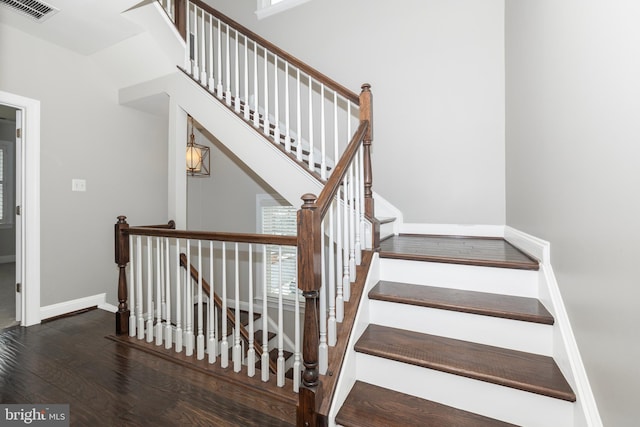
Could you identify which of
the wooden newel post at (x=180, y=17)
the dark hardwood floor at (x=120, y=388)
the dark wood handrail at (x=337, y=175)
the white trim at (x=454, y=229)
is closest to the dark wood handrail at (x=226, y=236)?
the dark wood handrail at (x=337, y=175)

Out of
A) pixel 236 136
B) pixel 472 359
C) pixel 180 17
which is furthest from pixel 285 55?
pixel 472 359

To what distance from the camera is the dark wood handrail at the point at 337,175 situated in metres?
1.44

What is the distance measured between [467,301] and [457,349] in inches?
10.4

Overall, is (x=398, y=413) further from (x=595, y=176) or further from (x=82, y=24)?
(x=82, y=24)

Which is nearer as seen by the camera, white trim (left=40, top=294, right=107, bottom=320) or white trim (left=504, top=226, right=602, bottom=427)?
white trim (left=504, top=226, right=602, bottom=427)

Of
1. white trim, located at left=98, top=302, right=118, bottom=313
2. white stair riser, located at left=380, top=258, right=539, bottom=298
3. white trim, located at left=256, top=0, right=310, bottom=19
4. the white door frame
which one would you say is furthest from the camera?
white trim, located at left=256, top=0, right=310, bottom=19

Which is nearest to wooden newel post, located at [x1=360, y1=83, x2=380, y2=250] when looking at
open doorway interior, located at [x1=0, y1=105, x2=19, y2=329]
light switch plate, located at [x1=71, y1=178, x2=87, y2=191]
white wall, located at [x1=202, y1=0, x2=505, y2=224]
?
white wall, located at [x1=202, y1=0, x2=505, y2=224]

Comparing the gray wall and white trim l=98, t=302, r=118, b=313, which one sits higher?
the gray wall

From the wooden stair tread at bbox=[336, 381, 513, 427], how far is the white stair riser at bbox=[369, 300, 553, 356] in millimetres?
358

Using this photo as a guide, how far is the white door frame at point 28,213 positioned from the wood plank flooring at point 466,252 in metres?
3.20

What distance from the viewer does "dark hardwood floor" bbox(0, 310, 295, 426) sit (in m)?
1.51

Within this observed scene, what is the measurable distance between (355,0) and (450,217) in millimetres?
2584

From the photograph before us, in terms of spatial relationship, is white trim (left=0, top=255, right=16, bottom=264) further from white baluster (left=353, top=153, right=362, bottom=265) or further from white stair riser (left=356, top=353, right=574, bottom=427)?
white stair riser (left=356, top=353, right=574, bottom=427)

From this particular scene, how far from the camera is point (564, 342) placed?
51.1 inches
